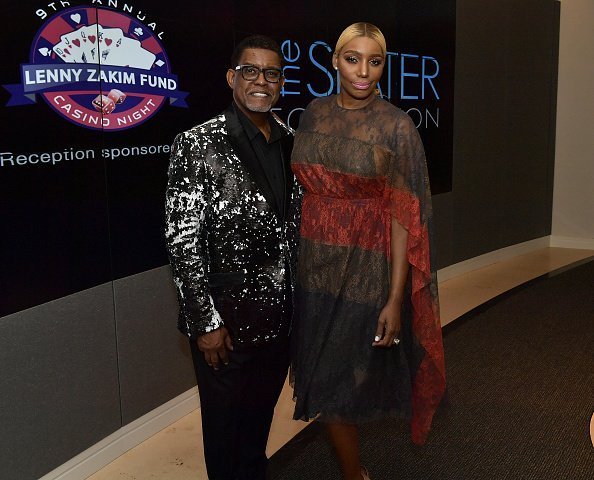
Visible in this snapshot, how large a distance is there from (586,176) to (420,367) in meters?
5.92

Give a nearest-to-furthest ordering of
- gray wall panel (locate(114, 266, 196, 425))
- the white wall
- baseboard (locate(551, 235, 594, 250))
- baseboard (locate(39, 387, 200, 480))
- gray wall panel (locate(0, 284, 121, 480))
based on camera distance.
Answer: gray wall panel (locate(0, 284, 121, 480)) → baseboard (locate(39, 387, 200, 480)) → gray wall panel (locate(114, 266, 196, 425)) → the white wall → baseboard (locate(551, 235, 594, 250))

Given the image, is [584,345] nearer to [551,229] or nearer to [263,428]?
[263,428]

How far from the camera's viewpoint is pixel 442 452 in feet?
9.90

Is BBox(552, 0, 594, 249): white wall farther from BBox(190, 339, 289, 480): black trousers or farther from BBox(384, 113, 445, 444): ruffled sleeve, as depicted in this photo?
BBox(190, 339, 289, 480): black trousers

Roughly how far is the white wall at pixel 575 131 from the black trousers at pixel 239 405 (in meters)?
6.07

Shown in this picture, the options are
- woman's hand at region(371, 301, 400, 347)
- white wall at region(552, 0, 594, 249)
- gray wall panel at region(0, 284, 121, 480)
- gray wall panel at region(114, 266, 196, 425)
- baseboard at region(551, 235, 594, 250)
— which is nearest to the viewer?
woman's hand at region(371, 301, 400, 347)

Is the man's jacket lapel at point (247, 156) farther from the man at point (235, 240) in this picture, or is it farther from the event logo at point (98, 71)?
the event logo at point (98, 71)

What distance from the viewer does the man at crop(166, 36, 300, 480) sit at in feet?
6.97

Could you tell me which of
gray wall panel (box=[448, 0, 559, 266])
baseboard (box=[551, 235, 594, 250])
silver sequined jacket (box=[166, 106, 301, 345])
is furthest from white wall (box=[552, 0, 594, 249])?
silver sequined jacket (box=[166, 106, 301, 345])

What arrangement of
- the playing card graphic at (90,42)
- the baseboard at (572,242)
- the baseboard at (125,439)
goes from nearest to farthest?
the playing card graphic at (90,42) < the baseboard at (125,439) < the baseboard at (572,242)

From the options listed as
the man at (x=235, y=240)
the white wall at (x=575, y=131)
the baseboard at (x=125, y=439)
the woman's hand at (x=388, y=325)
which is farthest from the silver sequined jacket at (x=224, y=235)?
the white wall at (x=575, y=131)

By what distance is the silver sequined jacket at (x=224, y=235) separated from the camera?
2113 millimetres

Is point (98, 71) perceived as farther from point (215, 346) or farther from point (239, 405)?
point (239, 405)

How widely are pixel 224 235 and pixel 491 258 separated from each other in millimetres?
5229
